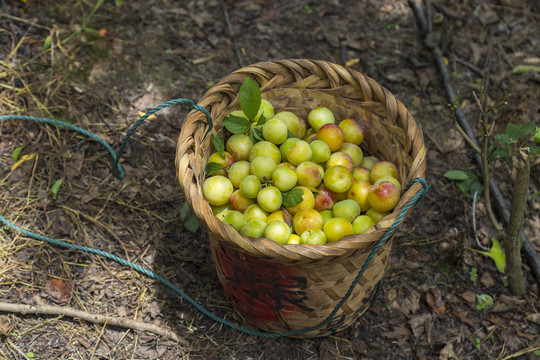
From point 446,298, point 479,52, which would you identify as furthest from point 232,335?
point 479,52

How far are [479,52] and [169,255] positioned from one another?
10.2ft

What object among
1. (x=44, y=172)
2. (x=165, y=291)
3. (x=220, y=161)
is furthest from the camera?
(x=44, y=172)

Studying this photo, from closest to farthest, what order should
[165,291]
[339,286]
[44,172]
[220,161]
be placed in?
[339,286] → [220,161] → [165,291] → [44,172]

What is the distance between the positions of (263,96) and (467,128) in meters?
1.69

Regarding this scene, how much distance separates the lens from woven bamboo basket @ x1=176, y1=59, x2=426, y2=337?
1.83 metres

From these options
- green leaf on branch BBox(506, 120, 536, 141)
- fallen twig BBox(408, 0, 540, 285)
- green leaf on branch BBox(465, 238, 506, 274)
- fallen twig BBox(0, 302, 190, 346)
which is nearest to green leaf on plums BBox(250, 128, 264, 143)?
fallen twig BBox(0, 302, 190, 346)

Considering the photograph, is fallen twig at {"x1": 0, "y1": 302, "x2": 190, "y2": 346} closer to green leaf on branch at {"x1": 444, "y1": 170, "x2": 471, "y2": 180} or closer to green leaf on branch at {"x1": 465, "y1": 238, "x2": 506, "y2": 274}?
green leaf on branch at {"x1": 465, "y1": 238, "x2": 506, "y2": 274}

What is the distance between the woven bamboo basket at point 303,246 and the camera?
183 cm

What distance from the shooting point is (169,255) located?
275 cm

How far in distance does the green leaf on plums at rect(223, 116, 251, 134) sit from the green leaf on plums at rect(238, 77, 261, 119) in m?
0.07

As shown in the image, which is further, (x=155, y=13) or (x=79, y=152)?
(x=155, y=13)

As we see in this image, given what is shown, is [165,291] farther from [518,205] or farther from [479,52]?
[479,52]

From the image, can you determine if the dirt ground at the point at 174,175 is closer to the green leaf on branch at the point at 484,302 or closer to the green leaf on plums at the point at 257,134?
the green leaf on branch at the point at 484,302

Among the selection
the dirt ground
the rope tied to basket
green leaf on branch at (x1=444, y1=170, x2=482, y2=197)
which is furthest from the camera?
green leaf on branch at (x1=444, y1=170, x2=482, y2=197)
